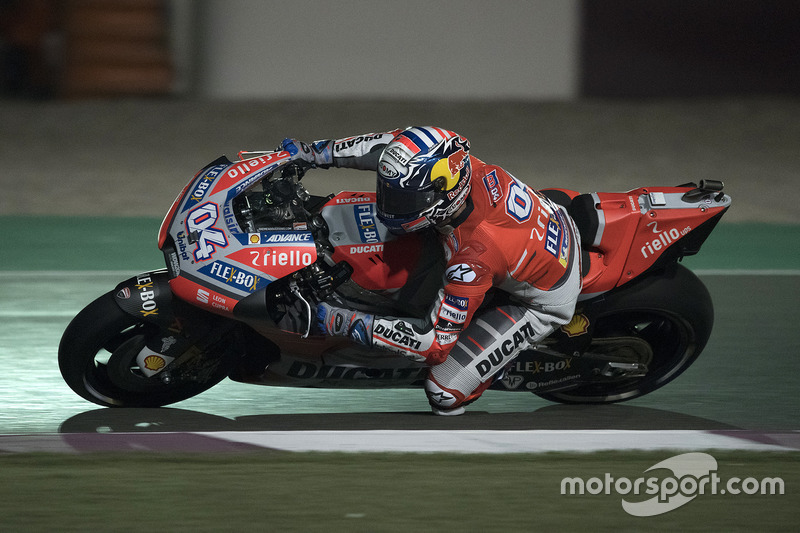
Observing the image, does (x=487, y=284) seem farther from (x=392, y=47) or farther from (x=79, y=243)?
(x=392, y=47)

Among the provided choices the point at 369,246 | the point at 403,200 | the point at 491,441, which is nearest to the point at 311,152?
the point at 369,246

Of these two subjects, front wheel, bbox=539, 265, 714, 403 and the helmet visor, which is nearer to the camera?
the helmet visor

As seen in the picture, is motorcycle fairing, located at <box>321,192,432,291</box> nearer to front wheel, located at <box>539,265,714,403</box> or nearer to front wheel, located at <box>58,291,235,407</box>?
front wheel, located at <box>58,291,235,407</box>

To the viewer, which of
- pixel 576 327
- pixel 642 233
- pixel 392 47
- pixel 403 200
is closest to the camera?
pixel 403 200

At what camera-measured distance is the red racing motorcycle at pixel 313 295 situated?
4.45m

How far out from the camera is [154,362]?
475cm

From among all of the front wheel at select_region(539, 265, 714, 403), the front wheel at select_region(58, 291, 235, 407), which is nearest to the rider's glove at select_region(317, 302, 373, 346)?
the front wheel at select_region(58, 291, 235, 407)

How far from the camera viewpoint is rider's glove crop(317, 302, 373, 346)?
447cm

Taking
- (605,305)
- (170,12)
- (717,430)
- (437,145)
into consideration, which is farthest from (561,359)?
(170,12)

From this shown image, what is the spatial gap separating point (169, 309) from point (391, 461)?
1.13 m

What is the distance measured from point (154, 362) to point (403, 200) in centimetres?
133

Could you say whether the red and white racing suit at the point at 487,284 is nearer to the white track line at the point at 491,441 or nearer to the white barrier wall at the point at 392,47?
the white track line at the point at 491,441

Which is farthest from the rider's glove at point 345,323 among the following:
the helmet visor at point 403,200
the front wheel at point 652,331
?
the front wheel at point 652,331

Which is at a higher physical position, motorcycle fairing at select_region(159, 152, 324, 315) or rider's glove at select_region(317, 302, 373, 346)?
motorcycle fairing at select_region(159, 152, 324, 315)
